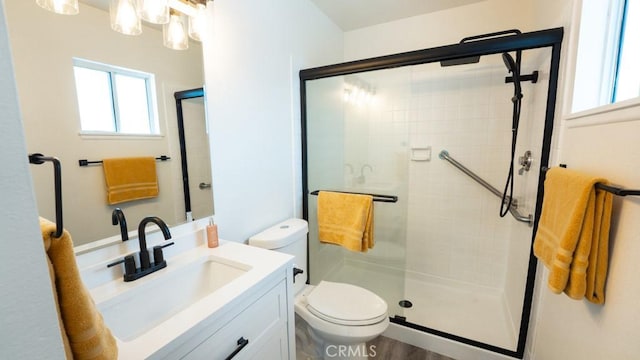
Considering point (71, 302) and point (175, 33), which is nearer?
point (71, 302)

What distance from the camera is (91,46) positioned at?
890 millimetres

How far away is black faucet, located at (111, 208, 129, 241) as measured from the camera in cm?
96

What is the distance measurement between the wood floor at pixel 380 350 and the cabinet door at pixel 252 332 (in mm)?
588

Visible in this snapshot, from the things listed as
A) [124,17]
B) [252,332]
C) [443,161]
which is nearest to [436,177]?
[443,161]

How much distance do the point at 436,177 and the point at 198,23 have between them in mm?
2117

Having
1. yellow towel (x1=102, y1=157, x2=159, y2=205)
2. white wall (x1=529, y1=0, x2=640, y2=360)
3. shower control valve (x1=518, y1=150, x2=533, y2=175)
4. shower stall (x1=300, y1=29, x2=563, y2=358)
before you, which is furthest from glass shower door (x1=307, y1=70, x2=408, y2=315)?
yellow towel (x1=102, y1=157, x2=159, y2=205)

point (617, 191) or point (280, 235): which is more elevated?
point (617, 191)

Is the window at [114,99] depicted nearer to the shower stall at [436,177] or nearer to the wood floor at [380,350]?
the shower stall at [436,177]

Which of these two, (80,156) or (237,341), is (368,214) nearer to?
(237,341)

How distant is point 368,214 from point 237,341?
1.12 m

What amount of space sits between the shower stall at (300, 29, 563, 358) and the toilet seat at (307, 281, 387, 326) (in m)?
0.52

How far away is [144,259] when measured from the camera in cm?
98

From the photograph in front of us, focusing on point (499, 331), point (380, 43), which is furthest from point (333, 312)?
point (380, 43)

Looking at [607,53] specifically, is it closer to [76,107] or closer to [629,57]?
[629,57]
